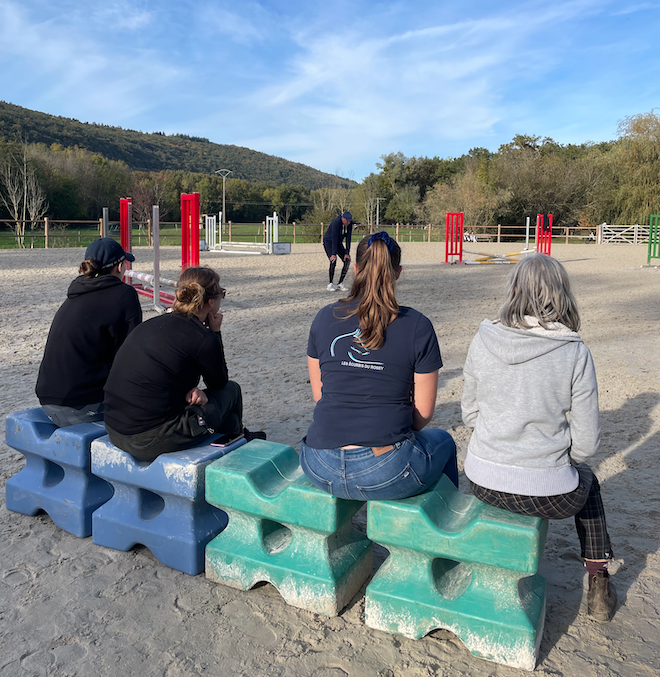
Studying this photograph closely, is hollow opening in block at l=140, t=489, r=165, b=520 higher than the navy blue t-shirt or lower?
lower

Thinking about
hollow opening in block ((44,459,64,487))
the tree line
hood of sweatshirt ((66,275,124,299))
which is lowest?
hollow opening in block ((44,459,64,487))

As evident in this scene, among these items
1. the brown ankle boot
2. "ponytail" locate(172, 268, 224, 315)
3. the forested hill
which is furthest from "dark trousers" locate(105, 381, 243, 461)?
the forested hill

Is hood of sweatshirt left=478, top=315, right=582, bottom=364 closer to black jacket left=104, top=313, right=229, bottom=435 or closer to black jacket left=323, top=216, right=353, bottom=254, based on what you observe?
black jacket left=104, top=313, right=229, bottom=435

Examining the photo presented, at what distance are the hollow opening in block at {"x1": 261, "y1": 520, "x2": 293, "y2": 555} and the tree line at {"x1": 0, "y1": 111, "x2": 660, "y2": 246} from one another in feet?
112

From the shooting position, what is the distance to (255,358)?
6336 mm

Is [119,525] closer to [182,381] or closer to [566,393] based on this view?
[182,381]

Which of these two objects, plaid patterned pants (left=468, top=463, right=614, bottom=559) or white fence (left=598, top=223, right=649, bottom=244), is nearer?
plaid patterned pants (left=468, top=463, right=614, bottom=559)

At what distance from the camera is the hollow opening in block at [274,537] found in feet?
8.08

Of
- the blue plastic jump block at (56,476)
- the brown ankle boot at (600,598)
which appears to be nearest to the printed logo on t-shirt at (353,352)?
the brown ankle boot at (600,598)

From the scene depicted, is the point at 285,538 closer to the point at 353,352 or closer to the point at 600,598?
the point at 353,352

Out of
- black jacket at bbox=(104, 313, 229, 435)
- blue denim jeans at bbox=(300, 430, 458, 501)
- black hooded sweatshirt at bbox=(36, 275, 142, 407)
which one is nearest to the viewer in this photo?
blue denim jeans at bbox=(300, 430, 458, 501)

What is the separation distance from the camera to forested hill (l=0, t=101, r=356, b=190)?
7681 centimetres

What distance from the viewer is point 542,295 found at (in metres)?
2.05

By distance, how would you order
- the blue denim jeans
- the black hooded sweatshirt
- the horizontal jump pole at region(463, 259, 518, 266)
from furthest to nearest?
1. the horizontal jump pole at region(463, 259, 518, 266)
2. the black hooded sweatshirt
3. the blue denim jeans
